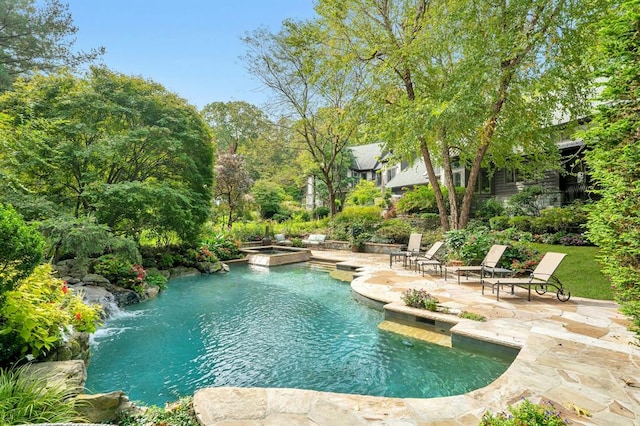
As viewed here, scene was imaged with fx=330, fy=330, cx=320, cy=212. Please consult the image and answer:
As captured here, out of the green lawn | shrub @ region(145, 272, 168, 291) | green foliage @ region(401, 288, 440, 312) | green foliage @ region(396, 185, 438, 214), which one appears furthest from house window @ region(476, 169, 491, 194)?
shrub @ region(145, 272, 168, 291)

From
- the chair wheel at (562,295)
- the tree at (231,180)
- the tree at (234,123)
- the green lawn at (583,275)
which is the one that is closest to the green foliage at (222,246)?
the tree at (231,180)

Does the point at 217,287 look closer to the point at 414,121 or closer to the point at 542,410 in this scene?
the point at 414,121

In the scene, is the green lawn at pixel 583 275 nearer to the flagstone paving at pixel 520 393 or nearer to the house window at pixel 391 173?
the flagstone paving at pixel 520 393

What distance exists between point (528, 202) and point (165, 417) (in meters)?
17.3

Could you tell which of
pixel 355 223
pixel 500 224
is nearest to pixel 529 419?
pixel 500 224

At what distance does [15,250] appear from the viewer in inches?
123

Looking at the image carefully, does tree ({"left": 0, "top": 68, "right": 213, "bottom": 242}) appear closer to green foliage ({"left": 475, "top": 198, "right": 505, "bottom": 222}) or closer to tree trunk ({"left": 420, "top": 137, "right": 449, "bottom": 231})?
tree trunk ({"left": 420, "top": 137, "right": 449, "bottom": 231})

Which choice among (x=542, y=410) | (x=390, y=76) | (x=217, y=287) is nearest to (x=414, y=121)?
(x=390, y=76)

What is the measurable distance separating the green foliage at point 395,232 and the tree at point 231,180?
9444mm

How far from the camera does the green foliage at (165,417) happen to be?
10.1ft

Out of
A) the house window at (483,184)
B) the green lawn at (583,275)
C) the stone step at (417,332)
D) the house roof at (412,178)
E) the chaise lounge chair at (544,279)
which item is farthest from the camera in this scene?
the house roof at (412,178)

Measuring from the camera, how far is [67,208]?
10.2m

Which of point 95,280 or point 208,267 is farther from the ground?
point 95,280

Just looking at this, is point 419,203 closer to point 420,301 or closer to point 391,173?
point 420,301
